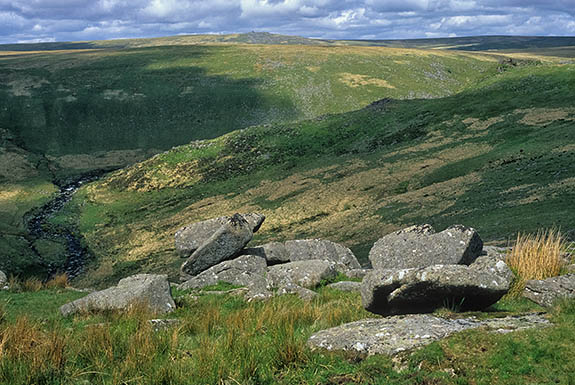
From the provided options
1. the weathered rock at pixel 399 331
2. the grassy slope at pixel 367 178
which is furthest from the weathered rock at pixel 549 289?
the grassy slope at pixel 367 178

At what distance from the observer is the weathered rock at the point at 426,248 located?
21016 millimetres

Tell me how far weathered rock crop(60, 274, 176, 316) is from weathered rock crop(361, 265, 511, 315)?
843cm

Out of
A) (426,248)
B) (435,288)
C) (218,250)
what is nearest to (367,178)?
(218,250)

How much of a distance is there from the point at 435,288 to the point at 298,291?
849 centimetres

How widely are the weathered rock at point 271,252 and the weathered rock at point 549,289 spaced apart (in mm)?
17634

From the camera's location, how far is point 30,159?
101938 mm

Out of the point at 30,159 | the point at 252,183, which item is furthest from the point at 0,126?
the point at 252,183

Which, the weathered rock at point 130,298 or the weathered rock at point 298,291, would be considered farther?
the weathered rock at point 298,291

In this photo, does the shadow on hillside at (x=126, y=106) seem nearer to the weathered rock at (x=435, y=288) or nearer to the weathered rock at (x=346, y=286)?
the weathered rock at (x=346, y=286)

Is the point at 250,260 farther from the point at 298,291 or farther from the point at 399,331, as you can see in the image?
the point at 399,331

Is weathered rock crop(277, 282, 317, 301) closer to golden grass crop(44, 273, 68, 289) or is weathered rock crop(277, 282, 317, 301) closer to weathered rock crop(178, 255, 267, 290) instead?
weathered rock crop(178, 255, 267, 290)

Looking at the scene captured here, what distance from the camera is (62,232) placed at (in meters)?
64.0

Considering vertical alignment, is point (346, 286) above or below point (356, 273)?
above

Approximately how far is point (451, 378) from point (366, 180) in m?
49.4
